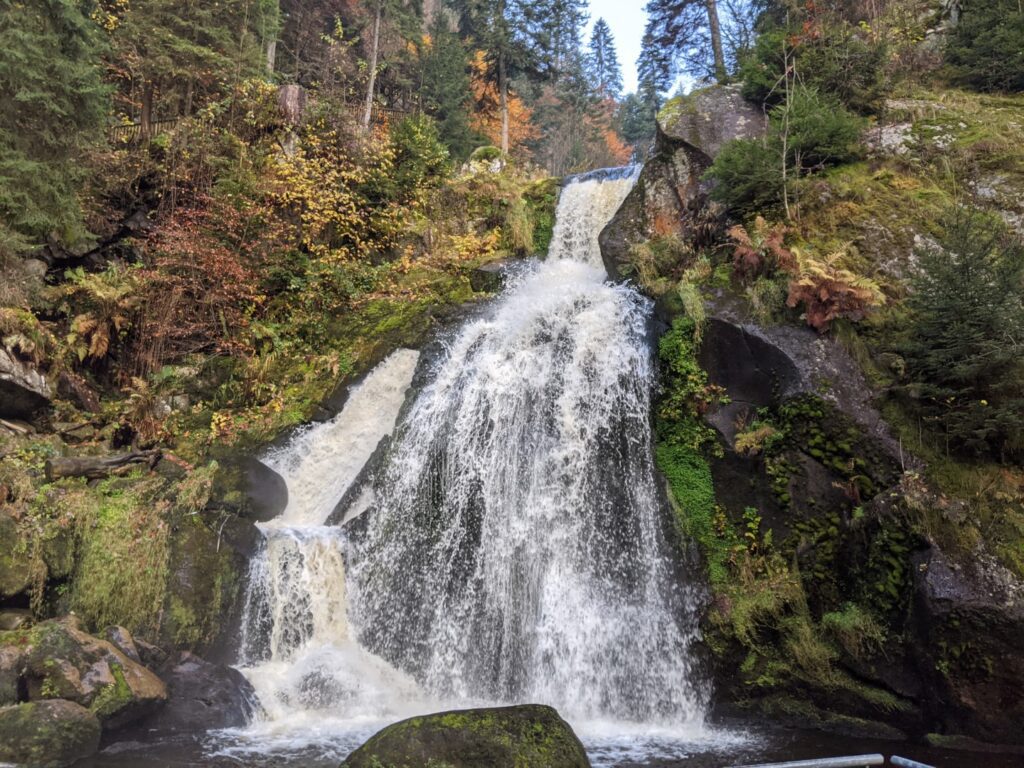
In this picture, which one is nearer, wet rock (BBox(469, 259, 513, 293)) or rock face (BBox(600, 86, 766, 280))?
rock face (BBox(600, 86, 766, 280))

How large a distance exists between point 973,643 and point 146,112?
62.3ft

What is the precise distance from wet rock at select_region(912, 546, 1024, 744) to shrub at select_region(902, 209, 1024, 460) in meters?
1.57

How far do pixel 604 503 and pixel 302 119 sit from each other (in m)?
13.5

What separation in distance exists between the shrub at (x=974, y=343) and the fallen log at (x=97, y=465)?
455 inches

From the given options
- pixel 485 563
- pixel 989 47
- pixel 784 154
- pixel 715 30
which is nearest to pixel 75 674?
pixel 485 563

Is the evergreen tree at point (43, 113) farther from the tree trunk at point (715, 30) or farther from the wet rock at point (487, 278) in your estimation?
the tree trunk at point (715, 30)

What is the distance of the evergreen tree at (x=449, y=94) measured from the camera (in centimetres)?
2634

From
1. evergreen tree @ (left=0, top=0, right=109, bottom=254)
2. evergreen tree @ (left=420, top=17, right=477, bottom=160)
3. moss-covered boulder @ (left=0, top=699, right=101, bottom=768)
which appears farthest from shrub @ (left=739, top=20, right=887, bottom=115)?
moss-covered boulder @ (left=0, top=699, right=101, bottom=768)

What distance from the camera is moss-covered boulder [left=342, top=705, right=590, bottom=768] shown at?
5.09 m

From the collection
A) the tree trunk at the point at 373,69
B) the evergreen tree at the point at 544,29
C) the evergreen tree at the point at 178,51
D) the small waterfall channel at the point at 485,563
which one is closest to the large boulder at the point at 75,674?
the small waterfall channel at the point at 485,563

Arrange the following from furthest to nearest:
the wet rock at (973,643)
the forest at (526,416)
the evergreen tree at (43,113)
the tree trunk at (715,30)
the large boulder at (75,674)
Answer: the tree trunk at (715,30)
the evergreen tree at (43,113)
the forest at (526,416)
the large boulder at (75,674)
the wet rock at (973,643)

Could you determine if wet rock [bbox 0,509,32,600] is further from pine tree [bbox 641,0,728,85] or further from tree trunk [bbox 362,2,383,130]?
pine tree [bbox 641,0,728,85]

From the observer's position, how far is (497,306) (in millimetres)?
12984

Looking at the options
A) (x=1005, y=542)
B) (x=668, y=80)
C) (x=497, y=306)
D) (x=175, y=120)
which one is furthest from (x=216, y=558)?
(x=668, y=80)
